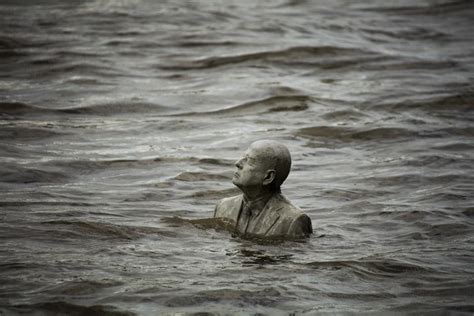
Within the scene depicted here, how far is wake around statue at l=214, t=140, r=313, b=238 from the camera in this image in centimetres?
995

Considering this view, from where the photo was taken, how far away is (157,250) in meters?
10.4

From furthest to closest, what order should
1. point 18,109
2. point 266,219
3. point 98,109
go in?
point 98,109, point 18,109, point 266,219

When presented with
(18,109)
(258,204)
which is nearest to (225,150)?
(18,109)

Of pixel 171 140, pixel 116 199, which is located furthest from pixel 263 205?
pixel 171 140

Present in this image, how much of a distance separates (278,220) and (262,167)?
0.52m

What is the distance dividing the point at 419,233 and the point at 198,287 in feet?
10.3

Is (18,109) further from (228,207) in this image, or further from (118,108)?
(228,207)

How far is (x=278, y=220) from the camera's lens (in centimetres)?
995

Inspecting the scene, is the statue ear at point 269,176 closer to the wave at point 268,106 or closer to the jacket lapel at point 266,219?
the jacket lapel at point 266,219

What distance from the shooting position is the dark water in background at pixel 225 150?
31.0 ft

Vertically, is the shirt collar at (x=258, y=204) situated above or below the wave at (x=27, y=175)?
above

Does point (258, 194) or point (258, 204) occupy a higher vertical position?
point (258, 194)

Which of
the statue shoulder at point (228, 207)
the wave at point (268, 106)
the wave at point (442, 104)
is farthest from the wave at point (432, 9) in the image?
the statue shoulder at point (228, 207)

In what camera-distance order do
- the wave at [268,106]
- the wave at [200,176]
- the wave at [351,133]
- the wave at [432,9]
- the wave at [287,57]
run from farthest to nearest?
the wave at [432,9], the wave at [287,57], the wave at [268,106], the wave at [351,133], the wave at [200,176]
